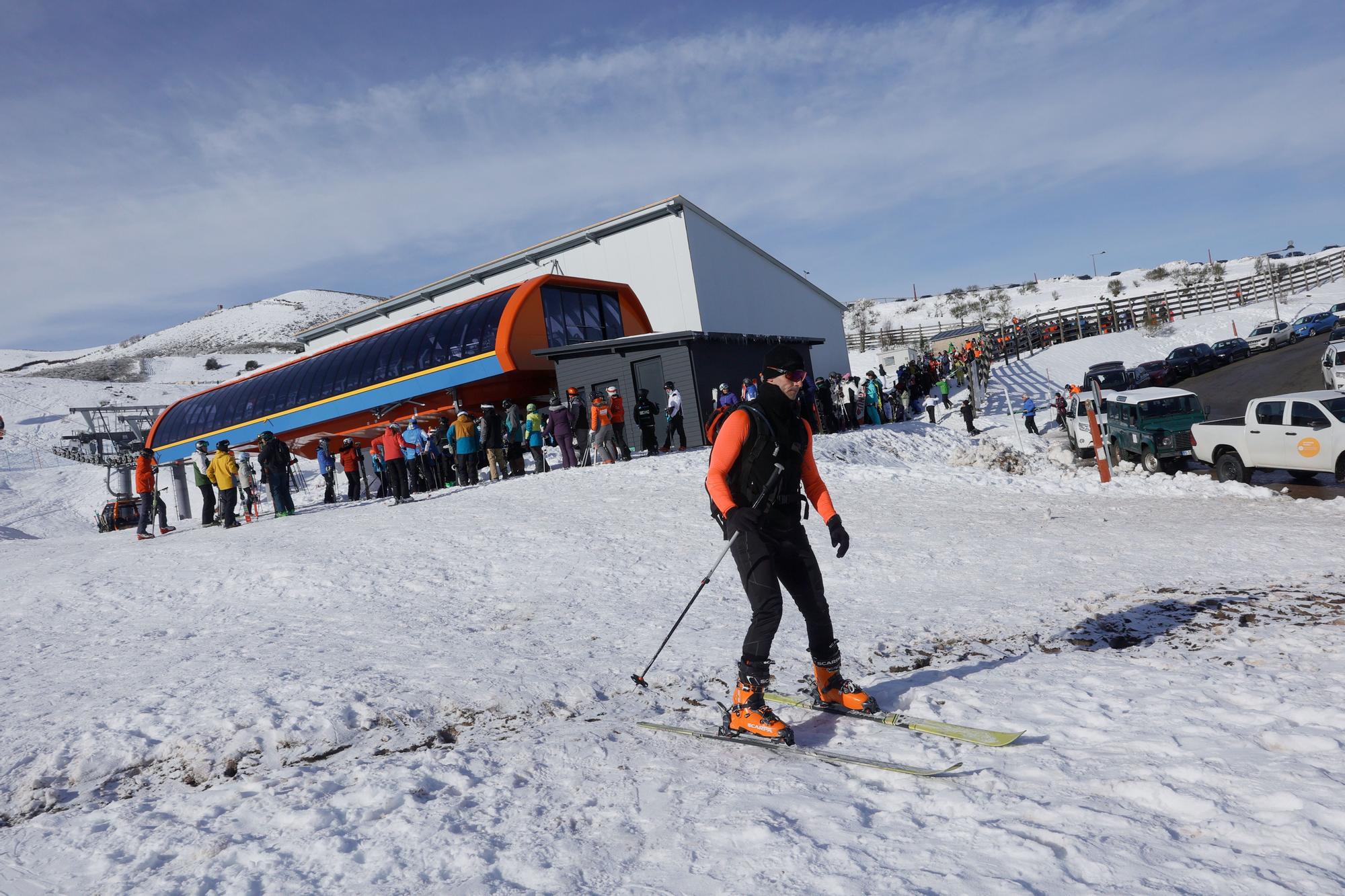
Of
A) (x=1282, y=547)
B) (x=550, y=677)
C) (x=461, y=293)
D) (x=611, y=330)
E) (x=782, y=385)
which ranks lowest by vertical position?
(x=1282, y=547)

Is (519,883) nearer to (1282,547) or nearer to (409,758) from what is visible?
(409,758)

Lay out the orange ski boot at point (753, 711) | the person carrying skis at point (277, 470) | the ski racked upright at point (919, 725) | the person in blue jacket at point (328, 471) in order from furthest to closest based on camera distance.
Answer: the person in blue jacket at point (328, 471) → the person carrying skis at point (277, 470) → the orange ski boot at point (753, 711) → the ski racked upright at point (919, 725)

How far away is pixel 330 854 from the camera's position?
3225 millimetres

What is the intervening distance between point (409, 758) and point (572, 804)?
1073 millimetres

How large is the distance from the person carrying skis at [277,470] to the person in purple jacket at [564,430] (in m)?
5.21

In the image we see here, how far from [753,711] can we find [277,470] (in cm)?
1332

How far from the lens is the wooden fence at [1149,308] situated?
4312 centimetres

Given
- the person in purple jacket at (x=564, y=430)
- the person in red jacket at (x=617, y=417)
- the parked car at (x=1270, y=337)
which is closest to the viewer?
the person in purple jacket at (x=564, y=430)

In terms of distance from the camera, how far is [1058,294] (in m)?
85.2

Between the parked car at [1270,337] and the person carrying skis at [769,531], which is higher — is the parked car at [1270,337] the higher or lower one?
the higher one

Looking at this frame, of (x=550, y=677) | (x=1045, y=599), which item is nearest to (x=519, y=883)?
(x=550, y=677)

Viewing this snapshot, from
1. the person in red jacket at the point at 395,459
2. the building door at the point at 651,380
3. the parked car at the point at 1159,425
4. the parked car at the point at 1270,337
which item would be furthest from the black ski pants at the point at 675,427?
the parked car at the point at 1270,337

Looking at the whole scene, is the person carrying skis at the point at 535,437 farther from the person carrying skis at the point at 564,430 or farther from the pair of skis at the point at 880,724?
the pair of skis at the point at 880,724

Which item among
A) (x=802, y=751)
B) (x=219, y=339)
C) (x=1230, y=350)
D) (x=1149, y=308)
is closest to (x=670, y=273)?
(x=1230, y=350)
